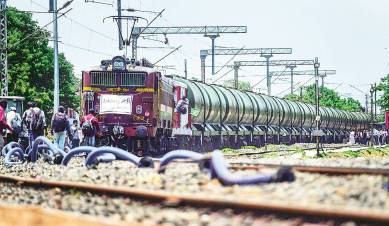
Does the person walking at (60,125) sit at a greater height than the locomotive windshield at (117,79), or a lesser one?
lesser

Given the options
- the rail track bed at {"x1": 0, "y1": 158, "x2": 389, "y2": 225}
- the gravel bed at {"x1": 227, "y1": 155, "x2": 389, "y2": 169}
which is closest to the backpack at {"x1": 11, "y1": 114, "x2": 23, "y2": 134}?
the gravel bed at {"x1": 227, "y1": 155, "x2": 389, "y2": 169}

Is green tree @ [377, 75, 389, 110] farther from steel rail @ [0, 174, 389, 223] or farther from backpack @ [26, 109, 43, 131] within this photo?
steel rail @ [0, 174, 389, 223]

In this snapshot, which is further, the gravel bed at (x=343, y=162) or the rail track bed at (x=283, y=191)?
the gravel bed at (x=343, y=162)

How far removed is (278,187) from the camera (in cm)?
612

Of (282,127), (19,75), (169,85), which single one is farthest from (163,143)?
(19,75)

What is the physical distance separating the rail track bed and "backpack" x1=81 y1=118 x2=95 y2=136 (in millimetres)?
8971

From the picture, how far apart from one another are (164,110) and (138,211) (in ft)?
50.4

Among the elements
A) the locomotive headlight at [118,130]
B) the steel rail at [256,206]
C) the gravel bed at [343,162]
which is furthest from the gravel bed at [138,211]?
the locomotive headlight at [118,130]

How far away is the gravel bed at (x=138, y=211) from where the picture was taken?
5.00 m

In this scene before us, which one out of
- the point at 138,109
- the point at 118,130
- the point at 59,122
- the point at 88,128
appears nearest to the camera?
the point at 59,122

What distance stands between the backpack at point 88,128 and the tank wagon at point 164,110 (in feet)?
5.65

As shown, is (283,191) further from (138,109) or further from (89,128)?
(138,109)

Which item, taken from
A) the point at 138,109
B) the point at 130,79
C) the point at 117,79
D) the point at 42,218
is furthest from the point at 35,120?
the point at 42,218

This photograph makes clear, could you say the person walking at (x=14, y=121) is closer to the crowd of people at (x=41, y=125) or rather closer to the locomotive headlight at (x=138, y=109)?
the crowd of people at (x=41, y=125)
